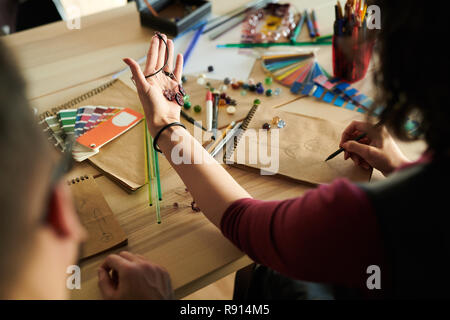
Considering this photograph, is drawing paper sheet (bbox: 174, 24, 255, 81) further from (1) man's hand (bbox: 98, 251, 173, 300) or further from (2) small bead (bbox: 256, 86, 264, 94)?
(1) man's hand (bbox: 98, 251, 173, 300)

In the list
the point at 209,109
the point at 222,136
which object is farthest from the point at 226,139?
the point at 209,109

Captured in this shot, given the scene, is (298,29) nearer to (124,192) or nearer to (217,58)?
(217,58)

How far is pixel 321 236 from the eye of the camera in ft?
1.98

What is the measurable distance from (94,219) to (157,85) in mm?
377

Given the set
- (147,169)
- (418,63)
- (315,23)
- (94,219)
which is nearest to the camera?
(418,63)

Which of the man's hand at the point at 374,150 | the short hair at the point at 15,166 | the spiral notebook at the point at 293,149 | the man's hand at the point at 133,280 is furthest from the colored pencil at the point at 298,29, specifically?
the short hair at the point at 15,166

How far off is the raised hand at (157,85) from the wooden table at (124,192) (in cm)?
14

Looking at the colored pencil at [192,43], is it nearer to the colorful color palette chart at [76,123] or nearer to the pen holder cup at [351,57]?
the colorful color palette chart at [76,123]

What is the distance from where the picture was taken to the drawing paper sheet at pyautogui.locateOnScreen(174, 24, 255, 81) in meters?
1.23

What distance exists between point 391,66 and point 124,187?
0.61 m

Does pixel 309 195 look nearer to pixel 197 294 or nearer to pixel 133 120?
pixel 133 120

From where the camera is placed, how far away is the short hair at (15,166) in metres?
0.39

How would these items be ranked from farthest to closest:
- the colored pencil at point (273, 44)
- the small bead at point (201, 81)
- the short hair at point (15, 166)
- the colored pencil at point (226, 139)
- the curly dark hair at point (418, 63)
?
the colored pencil at point (273, 44)
the small bead at point (201, 81)
the colored pencil at point (226, 139)
the curly dark hair at point (418, 63)
the short hair at point (15, 166)

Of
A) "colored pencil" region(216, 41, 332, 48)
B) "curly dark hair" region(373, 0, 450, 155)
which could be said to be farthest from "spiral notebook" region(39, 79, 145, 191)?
"curly dark hair" region(373, 0, 450, 155)
